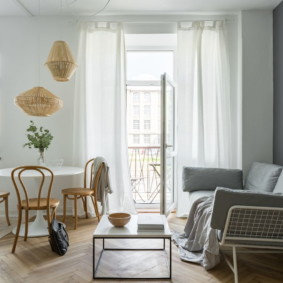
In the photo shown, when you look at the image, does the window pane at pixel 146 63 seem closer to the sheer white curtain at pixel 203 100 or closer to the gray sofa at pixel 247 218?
the sheer white curtain at pixel 203 100

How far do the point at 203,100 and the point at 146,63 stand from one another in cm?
117

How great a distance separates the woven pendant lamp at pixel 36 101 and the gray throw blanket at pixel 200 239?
1.94m

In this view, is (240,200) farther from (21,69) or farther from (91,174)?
(21,69)

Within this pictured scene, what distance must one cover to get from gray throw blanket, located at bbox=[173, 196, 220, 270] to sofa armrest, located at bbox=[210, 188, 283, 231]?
386mm

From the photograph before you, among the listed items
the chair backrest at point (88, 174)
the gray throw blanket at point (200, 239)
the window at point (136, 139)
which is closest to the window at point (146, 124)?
the window at point (136, 139)

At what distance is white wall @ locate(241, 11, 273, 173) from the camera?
3.91 metres

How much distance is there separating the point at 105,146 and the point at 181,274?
2091 millimetres

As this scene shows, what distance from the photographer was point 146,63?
15.0 feet

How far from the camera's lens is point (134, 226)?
95.3 inches

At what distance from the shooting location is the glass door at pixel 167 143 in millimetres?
3568

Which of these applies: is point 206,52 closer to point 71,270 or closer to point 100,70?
point 100,70

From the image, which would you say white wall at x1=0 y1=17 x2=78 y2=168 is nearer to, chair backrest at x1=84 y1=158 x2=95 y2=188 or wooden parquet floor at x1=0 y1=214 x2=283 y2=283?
chair backrest at x1=84 y1=158 x2=95 y2=188

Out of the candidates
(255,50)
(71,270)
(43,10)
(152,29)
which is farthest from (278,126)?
(43,10)

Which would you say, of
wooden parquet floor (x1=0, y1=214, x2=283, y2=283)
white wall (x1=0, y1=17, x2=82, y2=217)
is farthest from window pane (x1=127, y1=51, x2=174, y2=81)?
wooden parquet floor (x1=0, y1=214, x2=283, y2=283)
